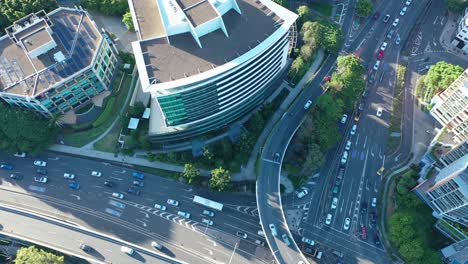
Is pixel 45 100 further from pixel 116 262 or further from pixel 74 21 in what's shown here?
pixel 116 262

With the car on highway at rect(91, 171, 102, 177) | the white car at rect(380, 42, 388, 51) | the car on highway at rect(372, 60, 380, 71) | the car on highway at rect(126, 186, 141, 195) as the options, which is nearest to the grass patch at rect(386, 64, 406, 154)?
the car on highway at rect(372, 60, 380, 71)

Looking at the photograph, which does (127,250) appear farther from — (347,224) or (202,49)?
(347,224)

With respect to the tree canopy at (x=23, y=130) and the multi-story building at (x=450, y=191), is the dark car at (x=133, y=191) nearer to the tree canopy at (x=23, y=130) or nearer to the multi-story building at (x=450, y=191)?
the tree canopy at (x=23, y=130)

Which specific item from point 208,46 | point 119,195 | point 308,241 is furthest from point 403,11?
point 119,195

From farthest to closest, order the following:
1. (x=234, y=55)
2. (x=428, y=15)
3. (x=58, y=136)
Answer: (x=428, y=15)
(x=58, y=136)
(x=234, y=55)

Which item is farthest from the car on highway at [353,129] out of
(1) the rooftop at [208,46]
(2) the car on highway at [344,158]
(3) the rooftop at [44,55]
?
(3) the rooftop at [44,55]

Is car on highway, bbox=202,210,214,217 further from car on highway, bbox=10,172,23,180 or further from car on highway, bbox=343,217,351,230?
car on highway, bbox=10,172,23,180

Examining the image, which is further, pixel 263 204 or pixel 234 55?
pixel 263 204

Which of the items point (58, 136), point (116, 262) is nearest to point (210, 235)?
point (116, 262)
